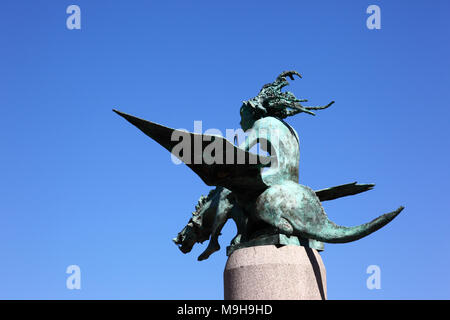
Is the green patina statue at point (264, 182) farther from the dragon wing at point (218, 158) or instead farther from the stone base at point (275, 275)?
the stone base at point (275, 275)

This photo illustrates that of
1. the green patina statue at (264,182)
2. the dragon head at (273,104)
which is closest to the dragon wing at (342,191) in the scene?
the green patina statue at (264,182)

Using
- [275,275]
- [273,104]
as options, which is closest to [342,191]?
[273,104]

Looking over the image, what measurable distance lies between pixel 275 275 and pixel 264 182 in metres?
1.33

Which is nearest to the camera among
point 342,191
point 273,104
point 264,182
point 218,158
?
point 218,158

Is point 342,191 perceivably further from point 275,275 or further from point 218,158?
point 218,158

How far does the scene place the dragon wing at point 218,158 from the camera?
9.38m

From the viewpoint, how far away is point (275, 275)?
381 inches

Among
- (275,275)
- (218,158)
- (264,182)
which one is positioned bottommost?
(275,275)

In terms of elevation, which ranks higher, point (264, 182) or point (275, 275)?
point (264, 182)

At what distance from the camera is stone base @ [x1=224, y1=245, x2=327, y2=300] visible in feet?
31.7

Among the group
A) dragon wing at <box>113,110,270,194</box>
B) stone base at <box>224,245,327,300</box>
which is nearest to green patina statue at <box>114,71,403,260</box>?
dragon wing at <box>113,110,270,194</box>

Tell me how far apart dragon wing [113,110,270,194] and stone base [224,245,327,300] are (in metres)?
0.94
